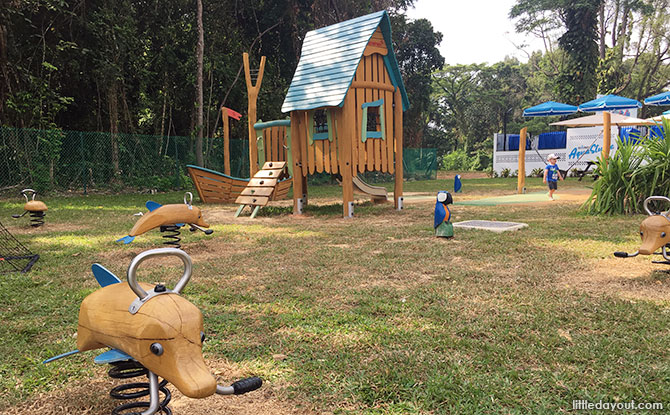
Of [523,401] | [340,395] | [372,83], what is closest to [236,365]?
[340,395]

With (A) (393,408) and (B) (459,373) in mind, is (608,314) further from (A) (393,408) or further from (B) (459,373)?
(A) (393,408)

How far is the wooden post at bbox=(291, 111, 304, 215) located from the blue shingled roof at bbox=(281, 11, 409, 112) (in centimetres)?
45

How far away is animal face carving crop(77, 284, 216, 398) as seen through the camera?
1.49 m

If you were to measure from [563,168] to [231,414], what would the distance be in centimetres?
2415

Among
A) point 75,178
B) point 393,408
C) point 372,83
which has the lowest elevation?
point 393,408

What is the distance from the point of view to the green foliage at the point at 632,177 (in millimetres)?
7566

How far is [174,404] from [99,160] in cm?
1524

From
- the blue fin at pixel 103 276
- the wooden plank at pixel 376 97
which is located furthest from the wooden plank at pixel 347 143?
the blue fin at pixel 103 276

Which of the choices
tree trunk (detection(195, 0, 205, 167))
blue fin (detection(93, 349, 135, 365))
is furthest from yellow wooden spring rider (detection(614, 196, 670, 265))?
tree trunk (detection(195, 0, 205, 167))

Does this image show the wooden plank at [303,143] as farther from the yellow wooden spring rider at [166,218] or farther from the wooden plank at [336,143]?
the yellow wooden spring rider at [166,218]

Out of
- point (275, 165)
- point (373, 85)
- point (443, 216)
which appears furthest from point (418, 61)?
point (443, 216)

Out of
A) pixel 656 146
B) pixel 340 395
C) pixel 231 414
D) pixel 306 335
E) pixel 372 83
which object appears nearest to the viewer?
pixel 231 414

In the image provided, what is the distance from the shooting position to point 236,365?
2.48 meters

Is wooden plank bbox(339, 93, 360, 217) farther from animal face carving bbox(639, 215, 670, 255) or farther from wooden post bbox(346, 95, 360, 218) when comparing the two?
animal face carving bbox(639, 215, 670, 255)
